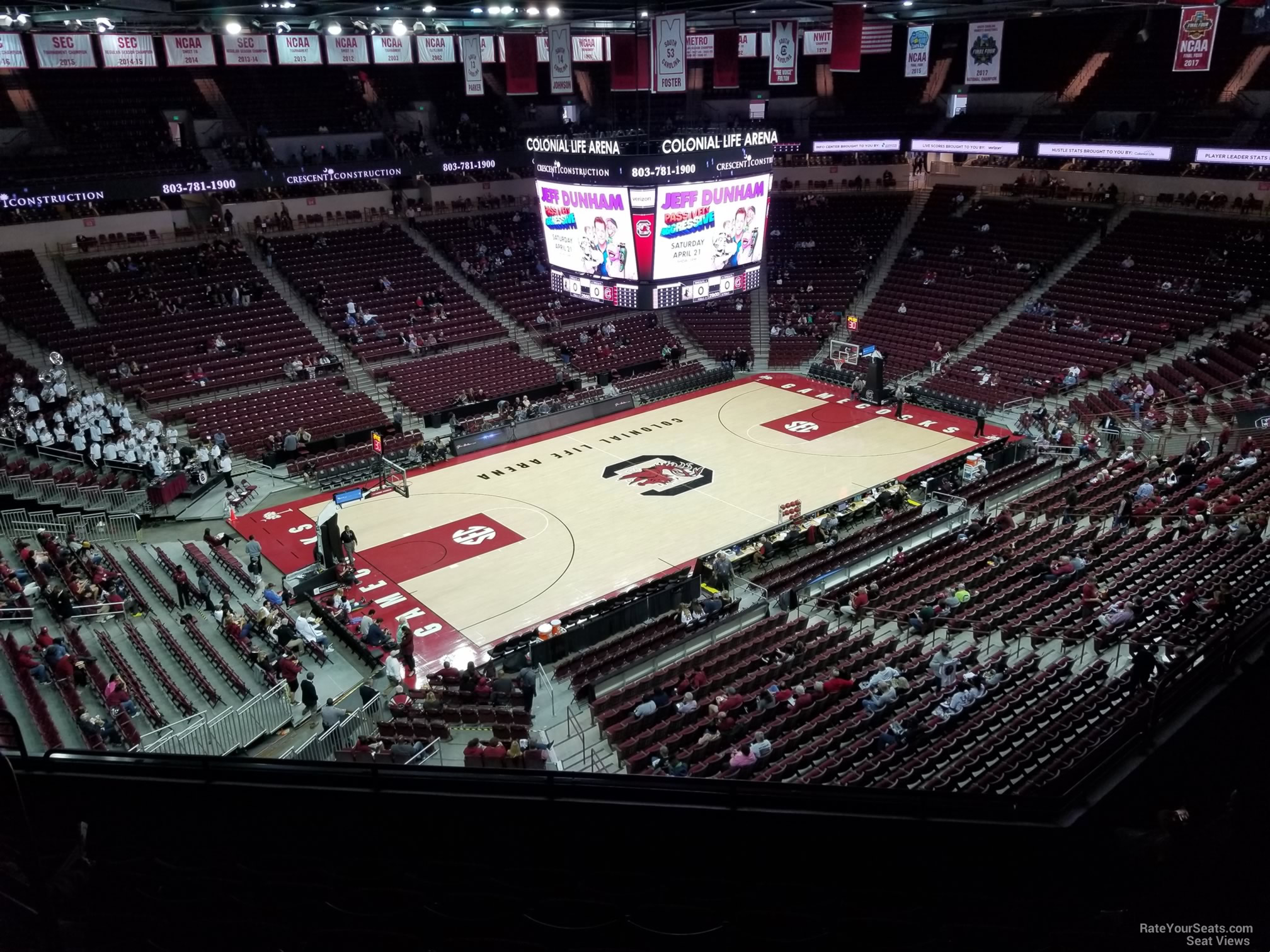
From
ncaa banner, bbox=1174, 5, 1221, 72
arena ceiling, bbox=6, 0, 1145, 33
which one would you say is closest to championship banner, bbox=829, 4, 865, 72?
arena ceiling, bbox=6, 0, 1145, 33

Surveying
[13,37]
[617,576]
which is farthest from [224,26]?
[617,576]

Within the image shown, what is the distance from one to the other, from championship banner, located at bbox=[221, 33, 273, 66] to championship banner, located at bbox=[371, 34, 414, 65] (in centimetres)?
404

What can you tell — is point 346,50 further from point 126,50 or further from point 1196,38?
point 1196,38

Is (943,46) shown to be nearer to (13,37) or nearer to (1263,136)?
(1263,136)

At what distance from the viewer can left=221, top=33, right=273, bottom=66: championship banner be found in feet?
103

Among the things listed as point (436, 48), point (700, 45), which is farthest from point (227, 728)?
point (436, 48)

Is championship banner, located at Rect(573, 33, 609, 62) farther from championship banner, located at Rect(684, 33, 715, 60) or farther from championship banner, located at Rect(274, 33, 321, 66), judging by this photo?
championship banner, located at Rect(274, 33, 321, 66)

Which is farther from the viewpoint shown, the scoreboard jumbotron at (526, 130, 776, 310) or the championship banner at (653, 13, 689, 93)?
the championship banner at (653, 13, 689, 93)

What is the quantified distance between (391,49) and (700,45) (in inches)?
455

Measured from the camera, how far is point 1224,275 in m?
32.8

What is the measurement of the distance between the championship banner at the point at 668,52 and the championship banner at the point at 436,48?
14.7 meters

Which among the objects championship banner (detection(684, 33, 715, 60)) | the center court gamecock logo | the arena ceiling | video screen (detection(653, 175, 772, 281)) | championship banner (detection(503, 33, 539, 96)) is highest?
the arena ceiling

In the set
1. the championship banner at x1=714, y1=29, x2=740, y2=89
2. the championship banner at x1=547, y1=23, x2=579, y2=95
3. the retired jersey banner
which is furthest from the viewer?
the retired jersey banner

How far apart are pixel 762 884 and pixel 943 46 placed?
47.3 meters
